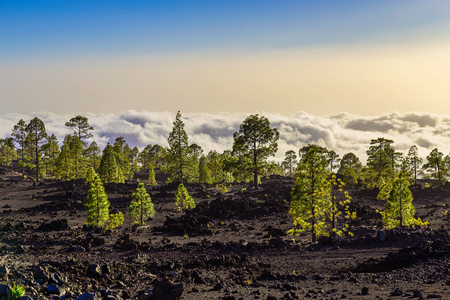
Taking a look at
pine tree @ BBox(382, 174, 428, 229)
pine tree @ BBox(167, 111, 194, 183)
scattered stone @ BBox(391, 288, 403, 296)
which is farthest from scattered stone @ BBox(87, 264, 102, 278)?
pine tree @ BBox(167, 111, 194, 183)

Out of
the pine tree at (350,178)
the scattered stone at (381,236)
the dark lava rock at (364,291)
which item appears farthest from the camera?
the pine tree at (350,178)

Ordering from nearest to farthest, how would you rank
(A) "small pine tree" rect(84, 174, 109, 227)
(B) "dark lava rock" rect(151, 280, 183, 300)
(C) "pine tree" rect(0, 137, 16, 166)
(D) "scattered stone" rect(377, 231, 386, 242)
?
(B) "dark lava rock" rect(151, 280, 183, 300), (D) "scattered stone" rect(377, 231, 386, 242), (A) "small pine tree" rect(84, 174, 109, 227), (C) "pine tree" rect(0, 137, 16, 166)

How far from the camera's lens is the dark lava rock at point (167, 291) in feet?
38.7

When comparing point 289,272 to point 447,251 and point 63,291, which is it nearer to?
point 447,251

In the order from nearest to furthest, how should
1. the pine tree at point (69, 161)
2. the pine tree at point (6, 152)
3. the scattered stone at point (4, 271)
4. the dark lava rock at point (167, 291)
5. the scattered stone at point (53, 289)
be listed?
1. the scattered stone at point (53, 289)
2. the scattered stone at point (4, 271)
3. the dark lava rock at point (167, 291)
4. the pine tree at point (69, 161)
5. the pine tree at point (6, 152)

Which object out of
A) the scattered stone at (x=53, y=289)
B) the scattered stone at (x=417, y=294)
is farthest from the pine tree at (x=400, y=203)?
the scattered stone at (x=53, y=289)

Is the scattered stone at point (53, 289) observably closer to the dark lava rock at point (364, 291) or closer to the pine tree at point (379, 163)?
the dark lava rock at point (364, 291)

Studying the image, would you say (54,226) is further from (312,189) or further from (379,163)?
(379,163)

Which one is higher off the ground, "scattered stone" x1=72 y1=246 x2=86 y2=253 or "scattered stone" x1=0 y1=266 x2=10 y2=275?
"scattered stone" x1=0 y1=266 x2=10 y2=275

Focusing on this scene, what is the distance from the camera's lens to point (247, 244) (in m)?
22.0

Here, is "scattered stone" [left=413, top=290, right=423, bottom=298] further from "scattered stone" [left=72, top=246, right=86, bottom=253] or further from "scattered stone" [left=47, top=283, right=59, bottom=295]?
"scattered stone" [left=72, top=246, right=86, bottom=253]

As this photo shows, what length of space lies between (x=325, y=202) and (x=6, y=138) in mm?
122493

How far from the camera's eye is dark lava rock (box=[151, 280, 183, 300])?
1178 centimetres

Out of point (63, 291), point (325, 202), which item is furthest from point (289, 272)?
point (63, 291)
